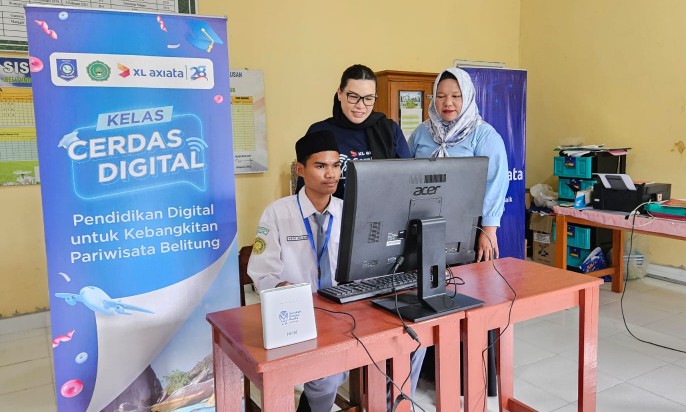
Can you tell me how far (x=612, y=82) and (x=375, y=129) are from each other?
10.7ft

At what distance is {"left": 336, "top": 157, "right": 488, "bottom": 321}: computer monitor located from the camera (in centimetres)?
133

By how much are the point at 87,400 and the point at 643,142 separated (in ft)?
14.6

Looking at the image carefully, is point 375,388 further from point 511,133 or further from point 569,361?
point 511,133

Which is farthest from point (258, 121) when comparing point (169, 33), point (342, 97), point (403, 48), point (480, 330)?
point (480, 330)

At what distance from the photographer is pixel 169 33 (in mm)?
1807

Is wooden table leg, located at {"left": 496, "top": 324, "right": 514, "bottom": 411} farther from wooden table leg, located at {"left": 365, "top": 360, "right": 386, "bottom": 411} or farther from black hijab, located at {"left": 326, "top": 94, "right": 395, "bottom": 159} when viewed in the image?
black hijab, located at {"left": 326, "top": 94, "right": 395, "bottom": 159}

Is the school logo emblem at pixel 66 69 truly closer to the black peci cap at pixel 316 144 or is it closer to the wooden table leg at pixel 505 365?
the black peci cap at pixel 316 144

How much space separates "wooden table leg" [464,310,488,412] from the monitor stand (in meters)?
0.05

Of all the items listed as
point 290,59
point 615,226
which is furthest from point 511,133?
point 290,59

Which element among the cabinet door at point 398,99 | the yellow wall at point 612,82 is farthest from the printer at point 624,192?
the cabinet door at point 398,99

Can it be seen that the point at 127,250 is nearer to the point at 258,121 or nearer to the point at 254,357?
the point at 254,357

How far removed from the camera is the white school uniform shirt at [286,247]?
1.83 meters

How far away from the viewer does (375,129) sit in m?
2.31

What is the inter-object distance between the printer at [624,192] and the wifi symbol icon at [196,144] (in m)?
2.77
